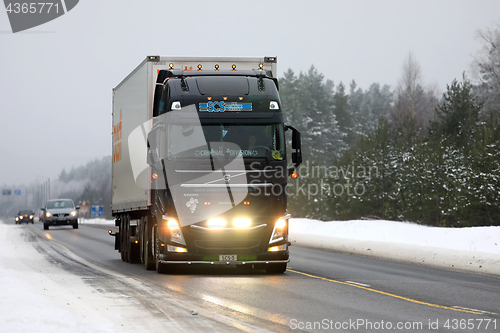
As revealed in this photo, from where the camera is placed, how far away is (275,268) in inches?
601

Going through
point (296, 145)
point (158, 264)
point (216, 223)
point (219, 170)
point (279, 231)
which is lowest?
point (158, 264)

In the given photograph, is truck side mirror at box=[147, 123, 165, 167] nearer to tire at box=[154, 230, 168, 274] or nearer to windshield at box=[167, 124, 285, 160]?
windshield at box=[167, 124, 285, 160]

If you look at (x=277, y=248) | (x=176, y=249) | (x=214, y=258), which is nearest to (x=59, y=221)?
(x=176, y=249)

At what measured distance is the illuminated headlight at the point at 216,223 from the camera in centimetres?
1409

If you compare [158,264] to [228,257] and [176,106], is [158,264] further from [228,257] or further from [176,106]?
[176,106]

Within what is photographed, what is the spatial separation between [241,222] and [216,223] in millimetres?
502


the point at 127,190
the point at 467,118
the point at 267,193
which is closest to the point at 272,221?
the point at 267,193

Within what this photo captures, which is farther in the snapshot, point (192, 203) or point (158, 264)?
point (158, 264)

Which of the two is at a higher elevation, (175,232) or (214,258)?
(175,232)

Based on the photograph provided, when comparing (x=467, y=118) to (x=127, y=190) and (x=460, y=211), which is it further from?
(x=127, y=190)

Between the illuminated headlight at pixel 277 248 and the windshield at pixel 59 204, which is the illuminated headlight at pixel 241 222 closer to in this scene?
the illuminated headlight at pixel 277 248

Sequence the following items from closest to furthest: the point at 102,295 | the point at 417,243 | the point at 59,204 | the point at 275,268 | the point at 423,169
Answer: the point at 102,295, the point at 275,268, the point at 417,243, the point at 423,169, the point at 59,204

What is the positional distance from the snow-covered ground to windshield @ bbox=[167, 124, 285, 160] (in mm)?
3300

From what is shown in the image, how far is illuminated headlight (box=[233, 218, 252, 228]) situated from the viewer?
557 inches
